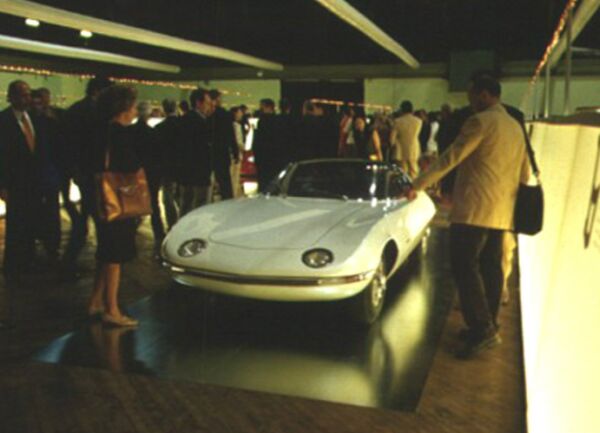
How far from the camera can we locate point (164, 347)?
13.3 ft

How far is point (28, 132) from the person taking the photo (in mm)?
5594

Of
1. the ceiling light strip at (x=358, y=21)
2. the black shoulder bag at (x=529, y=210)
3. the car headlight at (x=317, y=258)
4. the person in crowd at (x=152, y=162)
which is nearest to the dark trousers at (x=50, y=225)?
the person in crowd at (x=152, y=162)

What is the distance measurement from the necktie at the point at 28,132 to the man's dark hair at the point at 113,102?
177 centimetres

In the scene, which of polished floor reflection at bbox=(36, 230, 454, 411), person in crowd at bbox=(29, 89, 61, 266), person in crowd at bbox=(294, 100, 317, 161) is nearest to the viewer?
polished floor reflection at bbox=(36, 230, 454, 411)

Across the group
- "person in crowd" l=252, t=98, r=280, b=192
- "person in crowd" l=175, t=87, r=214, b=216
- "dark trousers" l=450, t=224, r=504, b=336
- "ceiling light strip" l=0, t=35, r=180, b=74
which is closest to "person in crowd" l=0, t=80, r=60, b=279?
"person in crowd" l=175, t=87, r=214, b=216

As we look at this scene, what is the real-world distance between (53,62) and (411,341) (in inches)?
797

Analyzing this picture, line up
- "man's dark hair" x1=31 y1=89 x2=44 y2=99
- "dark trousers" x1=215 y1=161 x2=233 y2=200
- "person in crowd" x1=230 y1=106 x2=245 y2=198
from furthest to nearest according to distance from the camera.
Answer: "person in crowd" x1=230 y1=106 x2=245 y2=198, "dark trousers" x1=215 y1=161 x2=233 y2=200, "man's dark hair" x1=31 y1=89 x2=44 y2=99

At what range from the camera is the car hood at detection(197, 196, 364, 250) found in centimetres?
436

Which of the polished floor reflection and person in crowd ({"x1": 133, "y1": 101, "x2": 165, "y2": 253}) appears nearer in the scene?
the polished floor reflection

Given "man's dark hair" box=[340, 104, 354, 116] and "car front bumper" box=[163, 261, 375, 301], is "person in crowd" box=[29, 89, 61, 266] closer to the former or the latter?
"car front bumper" box=[163, 261, 375, 301]

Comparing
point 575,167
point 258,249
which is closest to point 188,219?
point 258,249

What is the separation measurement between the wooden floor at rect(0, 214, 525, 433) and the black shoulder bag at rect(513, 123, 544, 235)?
0.87 m

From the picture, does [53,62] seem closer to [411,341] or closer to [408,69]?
[408,69]

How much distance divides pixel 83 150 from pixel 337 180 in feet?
7.67
